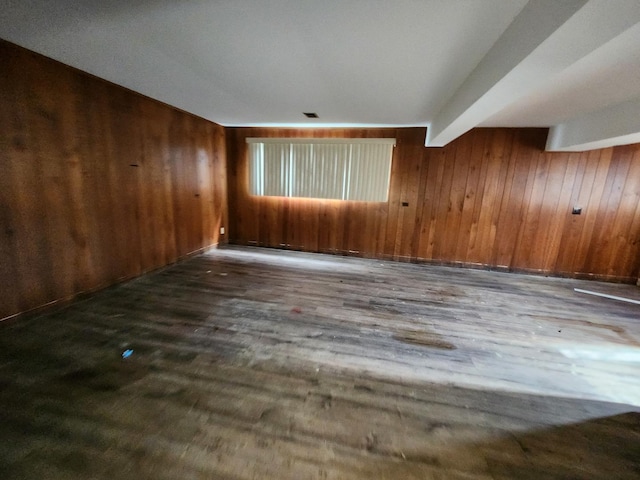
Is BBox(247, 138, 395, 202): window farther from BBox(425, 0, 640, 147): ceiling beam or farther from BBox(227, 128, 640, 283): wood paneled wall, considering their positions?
BBox(425, 0, 640, 147): ceiling beam

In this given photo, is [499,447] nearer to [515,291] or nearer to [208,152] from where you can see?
[515,291]

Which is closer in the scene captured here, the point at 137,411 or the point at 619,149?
the point at 137,411

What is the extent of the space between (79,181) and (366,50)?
284 cm

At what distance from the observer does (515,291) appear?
11.2 feet

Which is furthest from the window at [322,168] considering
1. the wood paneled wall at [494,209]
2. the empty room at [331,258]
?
the wood paneled wall at [494,209]

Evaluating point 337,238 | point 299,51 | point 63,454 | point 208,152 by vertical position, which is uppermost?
point 299,51

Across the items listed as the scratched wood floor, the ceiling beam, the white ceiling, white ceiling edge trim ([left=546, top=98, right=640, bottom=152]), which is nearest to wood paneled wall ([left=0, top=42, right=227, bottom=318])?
the white ceiling

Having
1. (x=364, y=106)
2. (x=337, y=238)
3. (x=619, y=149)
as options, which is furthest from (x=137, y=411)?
(x=619, y=149)

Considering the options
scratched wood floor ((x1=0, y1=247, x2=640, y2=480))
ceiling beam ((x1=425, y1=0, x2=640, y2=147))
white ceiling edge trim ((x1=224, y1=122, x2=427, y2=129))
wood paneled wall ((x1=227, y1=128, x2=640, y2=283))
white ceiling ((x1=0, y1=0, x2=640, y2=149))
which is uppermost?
white ceiling edge trim ((x1=224, y1=122, x2=427, y2=129))

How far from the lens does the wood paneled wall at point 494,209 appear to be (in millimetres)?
3721

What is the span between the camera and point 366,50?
1.84 meters

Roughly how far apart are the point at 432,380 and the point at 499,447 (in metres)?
0.49

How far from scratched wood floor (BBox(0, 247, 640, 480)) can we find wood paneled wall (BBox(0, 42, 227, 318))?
0.39 m

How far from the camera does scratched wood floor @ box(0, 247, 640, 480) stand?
1.25 meters
